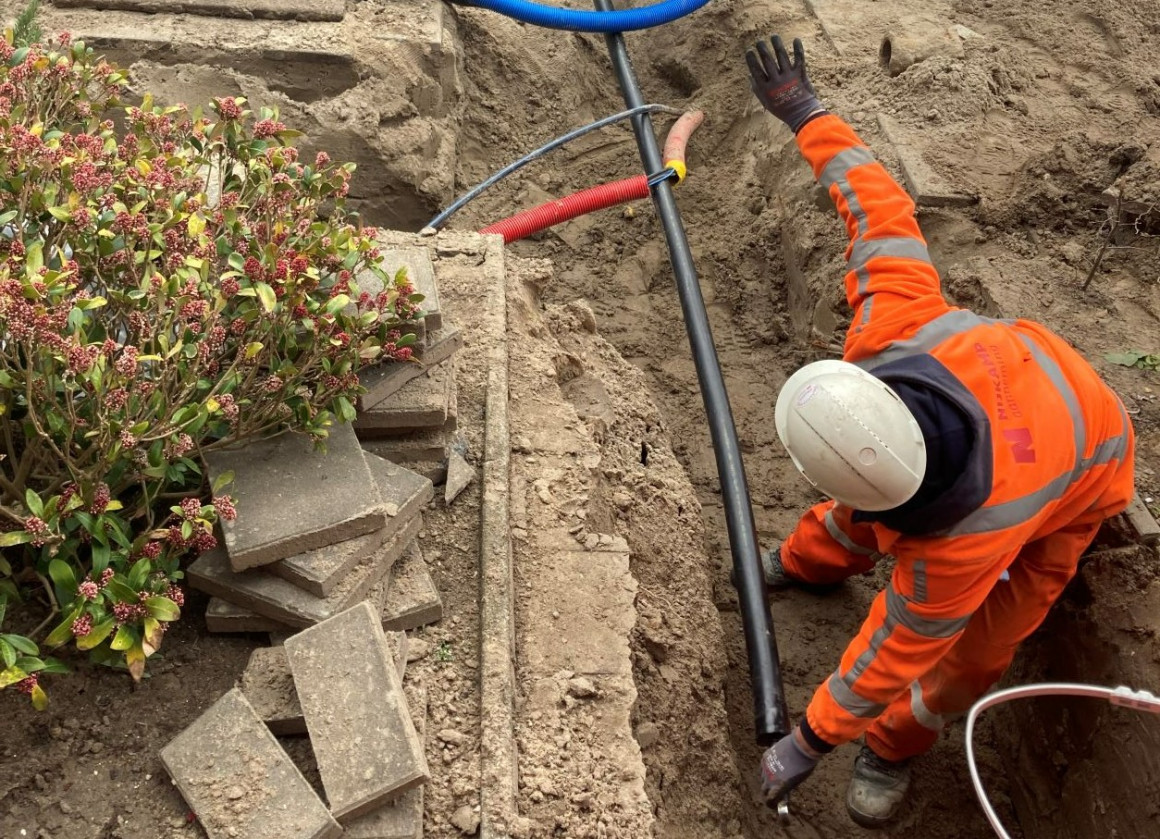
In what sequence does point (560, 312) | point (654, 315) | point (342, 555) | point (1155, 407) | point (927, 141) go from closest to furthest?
point (342, 555) → point (1155, 407) → point (560, 312) → point (927, 141) → point (654, 315)

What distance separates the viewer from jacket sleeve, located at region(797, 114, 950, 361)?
A: 3.00 metres

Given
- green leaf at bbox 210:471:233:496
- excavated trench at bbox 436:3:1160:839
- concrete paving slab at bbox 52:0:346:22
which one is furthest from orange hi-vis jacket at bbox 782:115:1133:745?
concrete paving slab at bbox 52:0:346:22

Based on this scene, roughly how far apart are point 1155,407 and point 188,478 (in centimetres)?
349

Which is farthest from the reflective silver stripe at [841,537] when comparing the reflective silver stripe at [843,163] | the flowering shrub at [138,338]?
the flowering shrub at [138,338]

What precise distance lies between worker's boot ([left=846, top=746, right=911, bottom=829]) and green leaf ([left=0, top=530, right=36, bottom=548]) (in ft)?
9.32

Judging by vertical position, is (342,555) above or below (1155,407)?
above

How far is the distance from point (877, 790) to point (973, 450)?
5.10ft

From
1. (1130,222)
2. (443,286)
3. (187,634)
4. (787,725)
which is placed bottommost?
(787,725)

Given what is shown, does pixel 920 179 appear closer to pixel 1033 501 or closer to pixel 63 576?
pixel 1033 501

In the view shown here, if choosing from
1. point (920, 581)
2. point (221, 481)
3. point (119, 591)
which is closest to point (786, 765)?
point (920, 581)

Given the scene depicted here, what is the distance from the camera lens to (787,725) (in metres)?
3.27

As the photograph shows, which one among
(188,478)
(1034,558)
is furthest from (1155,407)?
(188,478)

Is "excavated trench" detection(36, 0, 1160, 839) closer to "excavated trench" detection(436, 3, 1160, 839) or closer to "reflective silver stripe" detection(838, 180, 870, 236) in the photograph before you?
"excavated trench" detection(436, 3, 1160, 839)

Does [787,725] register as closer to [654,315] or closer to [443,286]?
[443,286]
